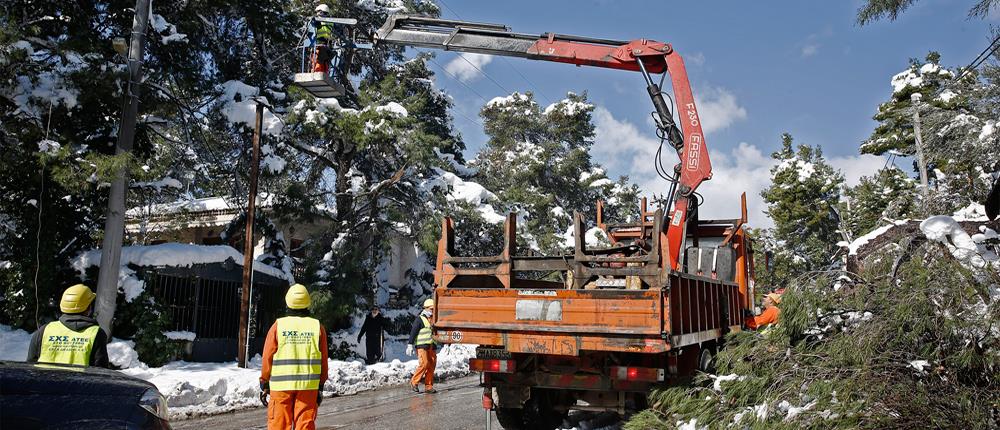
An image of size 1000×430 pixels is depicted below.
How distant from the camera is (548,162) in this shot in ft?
118

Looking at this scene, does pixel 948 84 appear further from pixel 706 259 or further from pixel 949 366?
pixel 949 366

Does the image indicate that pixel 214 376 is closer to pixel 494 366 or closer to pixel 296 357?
pixel 494 366

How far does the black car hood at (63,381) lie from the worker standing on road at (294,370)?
1.92 metres

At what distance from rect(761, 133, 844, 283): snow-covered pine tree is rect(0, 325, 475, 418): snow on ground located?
103ft

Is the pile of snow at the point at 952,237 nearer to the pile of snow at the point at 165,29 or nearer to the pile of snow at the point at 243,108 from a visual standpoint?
the pile of snow at the point at 243,108

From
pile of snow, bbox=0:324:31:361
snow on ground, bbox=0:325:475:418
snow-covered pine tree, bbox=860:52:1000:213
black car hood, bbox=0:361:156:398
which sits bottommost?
snow on ground, bbox=0:325:475:418

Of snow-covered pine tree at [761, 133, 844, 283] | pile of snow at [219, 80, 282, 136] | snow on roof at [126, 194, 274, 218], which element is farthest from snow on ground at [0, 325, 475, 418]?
snow-covered pine tree at [761, 133, 844, 283]

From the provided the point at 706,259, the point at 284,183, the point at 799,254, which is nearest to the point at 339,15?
the point at 284,183

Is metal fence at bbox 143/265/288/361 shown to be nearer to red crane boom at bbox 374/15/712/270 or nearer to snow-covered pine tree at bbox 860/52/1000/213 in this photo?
red crane boom at bbox 374/15/712/270

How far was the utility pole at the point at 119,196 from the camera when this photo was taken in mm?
13719

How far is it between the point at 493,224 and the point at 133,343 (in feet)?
31.8

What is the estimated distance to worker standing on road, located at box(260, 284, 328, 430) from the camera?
5.57 meters

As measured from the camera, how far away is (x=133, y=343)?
14125 mm

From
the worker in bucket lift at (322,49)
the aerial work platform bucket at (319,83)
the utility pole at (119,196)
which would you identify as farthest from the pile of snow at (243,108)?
the worker in bucket lift at (322,49)
